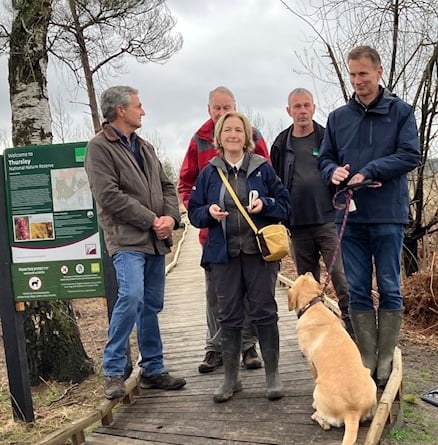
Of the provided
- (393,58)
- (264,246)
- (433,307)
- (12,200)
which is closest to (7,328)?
(12,200)

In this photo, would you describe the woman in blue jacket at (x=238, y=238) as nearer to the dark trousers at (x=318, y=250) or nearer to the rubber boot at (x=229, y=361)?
the rubber boot at (x=229, y=361)

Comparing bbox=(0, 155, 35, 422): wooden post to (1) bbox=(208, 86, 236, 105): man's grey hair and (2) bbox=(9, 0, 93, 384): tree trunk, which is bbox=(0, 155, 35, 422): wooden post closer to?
(2) bbox=(9, 0, 93, 384): tree trunk

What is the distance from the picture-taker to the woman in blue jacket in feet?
12.1

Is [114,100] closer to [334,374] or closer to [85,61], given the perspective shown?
[334,374]

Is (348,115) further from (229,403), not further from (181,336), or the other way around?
(181,336)

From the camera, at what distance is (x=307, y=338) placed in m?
3.48

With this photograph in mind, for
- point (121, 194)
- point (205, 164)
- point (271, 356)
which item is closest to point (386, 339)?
point (271, 356)

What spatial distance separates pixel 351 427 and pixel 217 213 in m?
1.52

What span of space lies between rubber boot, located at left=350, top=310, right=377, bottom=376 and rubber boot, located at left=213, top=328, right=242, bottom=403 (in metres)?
0.84

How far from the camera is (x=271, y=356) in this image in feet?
12.3

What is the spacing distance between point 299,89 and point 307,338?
2085 mm

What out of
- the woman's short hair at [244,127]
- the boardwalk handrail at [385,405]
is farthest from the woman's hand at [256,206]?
the boardwalk handrail at [385,405]

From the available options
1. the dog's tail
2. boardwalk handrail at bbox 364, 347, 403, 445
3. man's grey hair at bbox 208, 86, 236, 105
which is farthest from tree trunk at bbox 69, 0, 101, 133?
the dog's tail

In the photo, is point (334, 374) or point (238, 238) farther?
point (238, 238)
